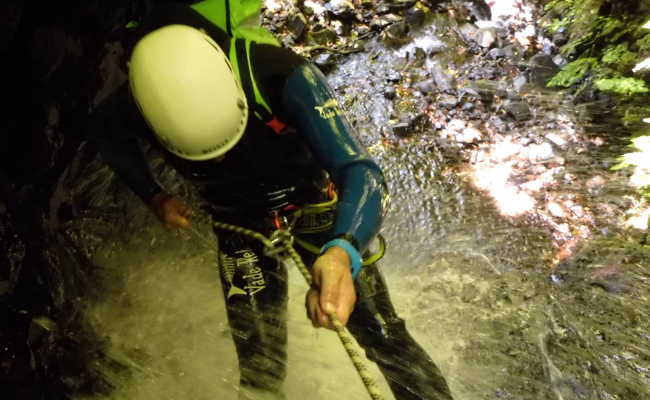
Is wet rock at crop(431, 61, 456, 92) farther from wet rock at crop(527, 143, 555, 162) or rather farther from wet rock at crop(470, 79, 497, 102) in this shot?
wet rock at crop(527, 143, 555, 162)

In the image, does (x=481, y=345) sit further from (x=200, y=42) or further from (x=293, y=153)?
(x=200, y=42)

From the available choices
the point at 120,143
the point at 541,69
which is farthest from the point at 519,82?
the point at 120,143

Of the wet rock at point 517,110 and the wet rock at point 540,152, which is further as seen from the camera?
the wet rock at point 517,110

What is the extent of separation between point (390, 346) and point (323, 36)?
517 cm

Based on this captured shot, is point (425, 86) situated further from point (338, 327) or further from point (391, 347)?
point (338, 327)

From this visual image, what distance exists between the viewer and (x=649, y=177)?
3.79 m

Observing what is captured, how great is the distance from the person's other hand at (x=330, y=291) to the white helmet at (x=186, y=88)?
0.79m

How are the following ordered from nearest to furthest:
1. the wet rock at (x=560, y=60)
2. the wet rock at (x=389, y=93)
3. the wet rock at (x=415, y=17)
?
the wet rock at (x=560, y=60) < the wet rock at (x=389, y=93) < the wet rock at (x=415, y=17)

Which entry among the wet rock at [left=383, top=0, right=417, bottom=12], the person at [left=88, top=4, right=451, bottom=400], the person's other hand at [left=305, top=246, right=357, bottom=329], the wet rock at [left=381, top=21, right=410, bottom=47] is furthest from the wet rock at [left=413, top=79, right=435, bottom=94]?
the person's other hand at [left=305, top=246, right=357, bottom=329]

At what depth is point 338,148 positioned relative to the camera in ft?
5.90

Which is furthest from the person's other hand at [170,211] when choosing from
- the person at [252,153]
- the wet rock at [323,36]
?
the wet rock at [323,36]

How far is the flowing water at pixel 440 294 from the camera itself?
2.96 metres

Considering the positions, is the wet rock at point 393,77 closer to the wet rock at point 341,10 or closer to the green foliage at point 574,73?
the wet rock at point 341,10

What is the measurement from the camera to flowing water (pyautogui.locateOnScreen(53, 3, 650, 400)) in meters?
2.96
